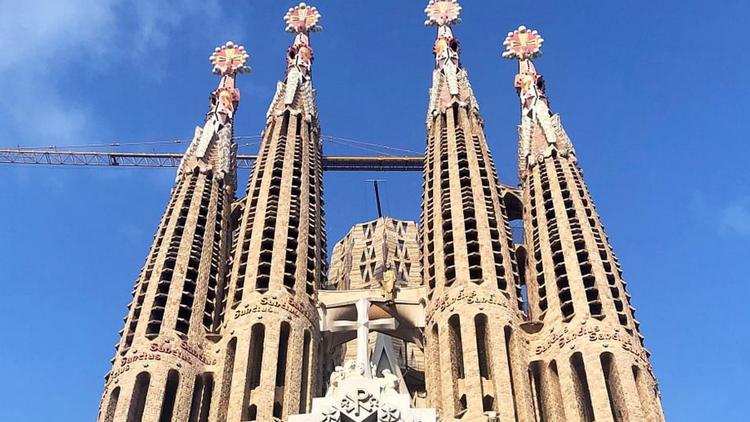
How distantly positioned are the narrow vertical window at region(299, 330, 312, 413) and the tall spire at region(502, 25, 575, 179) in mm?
13534

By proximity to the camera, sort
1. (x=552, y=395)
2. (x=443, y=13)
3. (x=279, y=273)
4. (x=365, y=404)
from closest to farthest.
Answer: (x=365, y=404)
(x=552, y=395)
(x=279, y=273)
(x=443, y=13)

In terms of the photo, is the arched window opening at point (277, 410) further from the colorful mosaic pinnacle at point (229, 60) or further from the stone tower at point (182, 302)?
the colorful mosaic pinnacle at point (229, 60)

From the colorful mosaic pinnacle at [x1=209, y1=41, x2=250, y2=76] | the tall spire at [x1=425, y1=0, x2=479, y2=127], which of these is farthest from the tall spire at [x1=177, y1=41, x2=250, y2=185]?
A: the tall spire at [x1=425, y1=0, x2=479, y2=127]

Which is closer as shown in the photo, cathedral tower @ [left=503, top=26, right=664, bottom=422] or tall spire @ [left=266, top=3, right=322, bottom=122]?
cathedral tower @ [left=503, top=26, right=664, bottom=422]

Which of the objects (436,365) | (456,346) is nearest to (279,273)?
(436,365)

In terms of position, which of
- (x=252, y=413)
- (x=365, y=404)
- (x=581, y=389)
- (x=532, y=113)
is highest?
(x=532, y=113)

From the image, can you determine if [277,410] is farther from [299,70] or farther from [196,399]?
[299,70]

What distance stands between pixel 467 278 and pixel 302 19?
2297 centimetres

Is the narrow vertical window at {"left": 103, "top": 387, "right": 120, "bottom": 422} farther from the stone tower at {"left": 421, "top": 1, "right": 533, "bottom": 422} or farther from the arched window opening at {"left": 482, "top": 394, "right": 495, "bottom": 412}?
the arched window opening at {"left": 482, "top": 394, "right": 495, "bottom": 412}

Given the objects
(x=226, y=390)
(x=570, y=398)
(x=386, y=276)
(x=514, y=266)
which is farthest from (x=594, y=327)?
(x=226, y=390)

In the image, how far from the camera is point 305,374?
121 ft

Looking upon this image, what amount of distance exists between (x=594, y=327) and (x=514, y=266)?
5626 mm

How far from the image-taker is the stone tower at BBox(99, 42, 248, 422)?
34.5 m

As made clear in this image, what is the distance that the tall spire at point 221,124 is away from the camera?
154 feet
